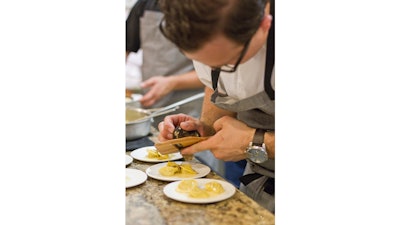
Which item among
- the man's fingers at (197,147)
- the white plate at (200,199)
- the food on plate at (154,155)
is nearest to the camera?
the white plate at (200,199)

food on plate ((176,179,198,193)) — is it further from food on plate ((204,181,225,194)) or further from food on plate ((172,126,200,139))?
food on plate ((172,126,200,139))

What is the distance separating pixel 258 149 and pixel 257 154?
2 cm

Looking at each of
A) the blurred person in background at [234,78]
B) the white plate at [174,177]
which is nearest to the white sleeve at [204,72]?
the blurred person in background at [234,78]

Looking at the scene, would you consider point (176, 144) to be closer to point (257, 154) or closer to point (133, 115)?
point (257, 154)

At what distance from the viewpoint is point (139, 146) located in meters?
1.35

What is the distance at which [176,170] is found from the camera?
50.0 inches

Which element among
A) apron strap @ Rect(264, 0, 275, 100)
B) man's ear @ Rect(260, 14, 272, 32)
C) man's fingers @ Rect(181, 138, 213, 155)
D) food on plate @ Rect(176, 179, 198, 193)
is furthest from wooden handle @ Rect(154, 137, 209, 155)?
man's ear @ Rect(260, 14, 272, 32)

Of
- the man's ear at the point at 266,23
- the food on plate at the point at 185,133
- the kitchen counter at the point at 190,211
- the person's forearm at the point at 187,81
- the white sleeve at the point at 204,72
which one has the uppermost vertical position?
the man's ear at the point at 266,23

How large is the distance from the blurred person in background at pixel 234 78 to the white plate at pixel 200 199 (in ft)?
0.16

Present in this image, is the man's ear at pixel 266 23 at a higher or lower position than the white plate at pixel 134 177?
higher

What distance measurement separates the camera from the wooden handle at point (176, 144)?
1.24m

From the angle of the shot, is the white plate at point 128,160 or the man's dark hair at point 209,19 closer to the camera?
the man's dark hair at point 209,19

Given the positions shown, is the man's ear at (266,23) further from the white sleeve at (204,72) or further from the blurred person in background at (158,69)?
the blurred person in background at (158,69)
